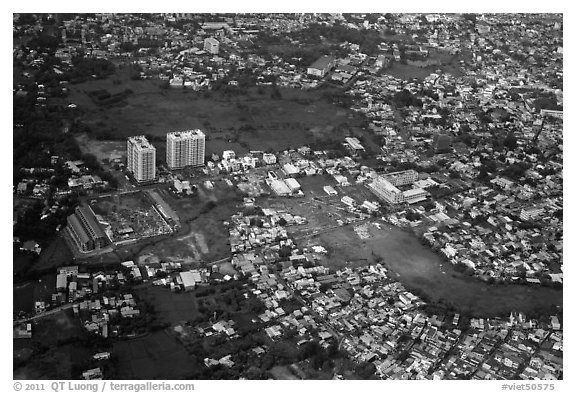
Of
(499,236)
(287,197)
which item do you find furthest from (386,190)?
(499,236)

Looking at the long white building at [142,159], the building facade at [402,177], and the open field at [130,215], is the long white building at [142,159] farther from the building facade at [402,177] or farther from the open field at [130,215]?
the building facade at [402,177]

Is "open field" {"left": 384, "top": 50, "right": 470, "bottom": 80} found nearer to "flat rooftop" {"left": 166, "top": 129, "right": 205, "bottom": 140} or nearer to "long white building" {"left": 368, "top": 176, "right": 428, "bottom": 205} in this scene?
"long white building" {"left": 368, "top": 176, "right": 428, "bottom": 205}

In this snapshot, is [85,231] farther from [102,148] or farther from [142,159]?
[102,148]

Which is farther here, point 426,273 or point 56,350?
point 426,273

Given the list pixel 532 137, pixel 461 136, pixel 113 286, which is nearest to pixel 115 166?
pixel 113 286

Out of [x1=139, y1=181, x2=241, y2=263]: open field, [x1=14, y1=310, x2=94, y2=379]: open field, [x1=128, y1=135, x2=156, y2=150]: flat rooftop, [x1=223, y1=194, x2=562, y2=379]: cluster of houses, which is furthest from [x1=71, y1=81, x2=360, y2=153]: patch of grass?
[x1=14, y1=310, x2=94, y2=379]: open field

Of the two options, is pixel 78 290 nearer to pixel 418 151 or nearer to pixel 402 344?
pixel 402 344
